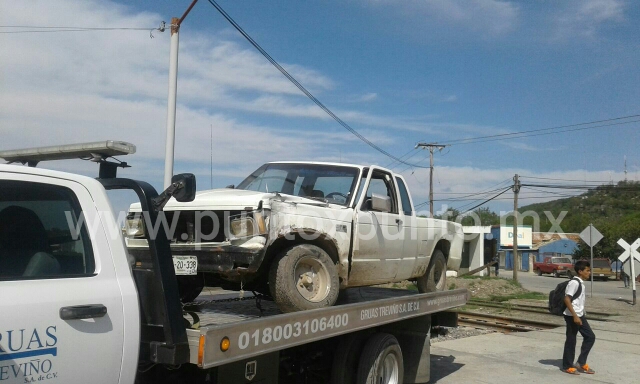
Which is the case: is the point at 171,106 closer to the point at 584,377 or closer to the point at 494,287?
the point at 584,377

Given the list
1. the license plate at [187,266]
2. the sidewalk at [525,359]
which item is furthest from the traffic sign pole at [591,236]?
the license plate at [187,266]

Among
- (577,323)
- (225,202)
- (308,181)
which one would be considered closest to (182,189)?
(225,202)

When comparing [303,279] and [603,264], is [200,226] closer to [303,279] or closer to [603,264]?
[303,279]

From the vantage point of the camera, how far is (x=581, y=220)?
4264 inches

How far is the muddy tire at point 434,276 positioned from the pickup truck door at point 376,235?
3.78ft

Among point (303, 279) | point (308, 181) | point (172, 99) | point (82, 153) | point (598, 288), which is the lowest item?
point (598, 288)

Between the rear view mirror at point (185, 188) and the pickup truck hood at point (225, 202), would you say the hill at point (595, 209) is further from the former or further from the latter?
the rear view mirror at point (185, 188)

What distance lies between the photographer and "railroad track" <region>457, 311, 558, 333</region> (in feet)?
48.1

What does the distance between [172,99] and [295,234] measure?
7275 millimetres

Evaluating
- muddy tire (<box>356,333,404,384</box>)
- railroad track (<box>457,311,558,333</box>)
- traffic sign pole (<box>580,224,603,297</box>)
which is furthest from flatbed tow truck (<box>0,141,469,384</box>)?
traffic sign pole (<box>580,224,603,297</box>)

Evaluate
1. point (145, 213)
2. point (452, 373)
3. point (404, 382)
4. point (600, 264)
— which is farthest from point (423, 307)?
point (600, 264)

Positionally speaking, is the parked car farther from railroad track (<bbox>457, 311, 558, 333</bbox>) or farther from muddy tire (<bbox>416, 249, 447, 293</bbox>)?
muddy tire (<bbox>416, 249, 447, 293</bbox>)

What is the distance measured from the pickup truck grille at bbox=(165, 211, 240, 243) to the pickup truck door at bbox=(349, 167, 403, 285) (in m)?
1.49

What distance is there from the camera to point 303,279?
5.50m
